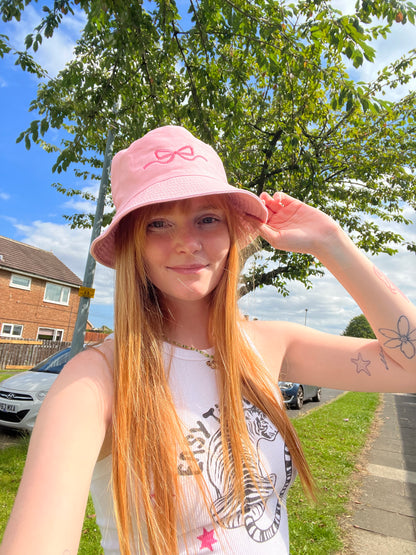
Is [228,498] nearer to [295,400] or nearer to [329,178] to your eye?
[329,178]

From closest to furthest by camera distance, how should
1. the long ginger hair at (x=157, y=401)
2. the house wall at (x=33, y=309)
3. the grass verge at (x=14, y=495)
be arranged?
the long ginger hair at (x=157, y=401), the grass verge at (x=14, y=495), the house wall at (x=33, y=309)

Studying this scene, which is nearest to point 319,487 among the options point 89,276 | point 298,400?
point 89,276

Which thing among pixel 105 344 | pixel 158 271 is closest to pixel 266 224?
pixel 158 271

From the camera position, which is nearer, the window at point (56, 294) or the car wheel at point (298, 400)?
the car wheel at point (298, 400)

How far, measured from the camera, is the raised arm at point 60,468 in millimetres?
785

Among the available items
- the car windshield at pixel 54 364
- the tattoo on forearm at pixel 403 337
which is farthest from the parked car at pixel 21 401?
the tattoo on forearm at pixel 403 337

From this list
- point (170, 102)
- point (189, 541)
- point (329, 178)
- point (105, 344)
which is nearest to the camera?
point (189, 541)

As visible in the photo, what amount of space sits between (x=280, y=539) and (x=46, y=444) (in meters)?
0.81

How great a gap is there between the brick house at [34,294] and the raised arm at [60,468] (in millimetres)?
24400

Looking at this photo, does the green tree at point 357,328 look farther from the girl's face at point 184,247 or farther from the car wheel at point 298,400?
the girl's face at point 184,247

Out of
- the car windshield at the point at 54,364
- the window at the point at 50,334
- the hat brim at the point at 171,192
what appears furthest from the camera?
the window at the point at 50,334

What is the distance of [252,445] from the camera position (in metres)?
1.20

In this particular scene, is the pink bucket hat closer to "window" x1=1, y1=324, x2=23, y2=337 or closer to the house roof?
the house roof

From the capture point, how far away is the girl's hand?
1517 millimetres
